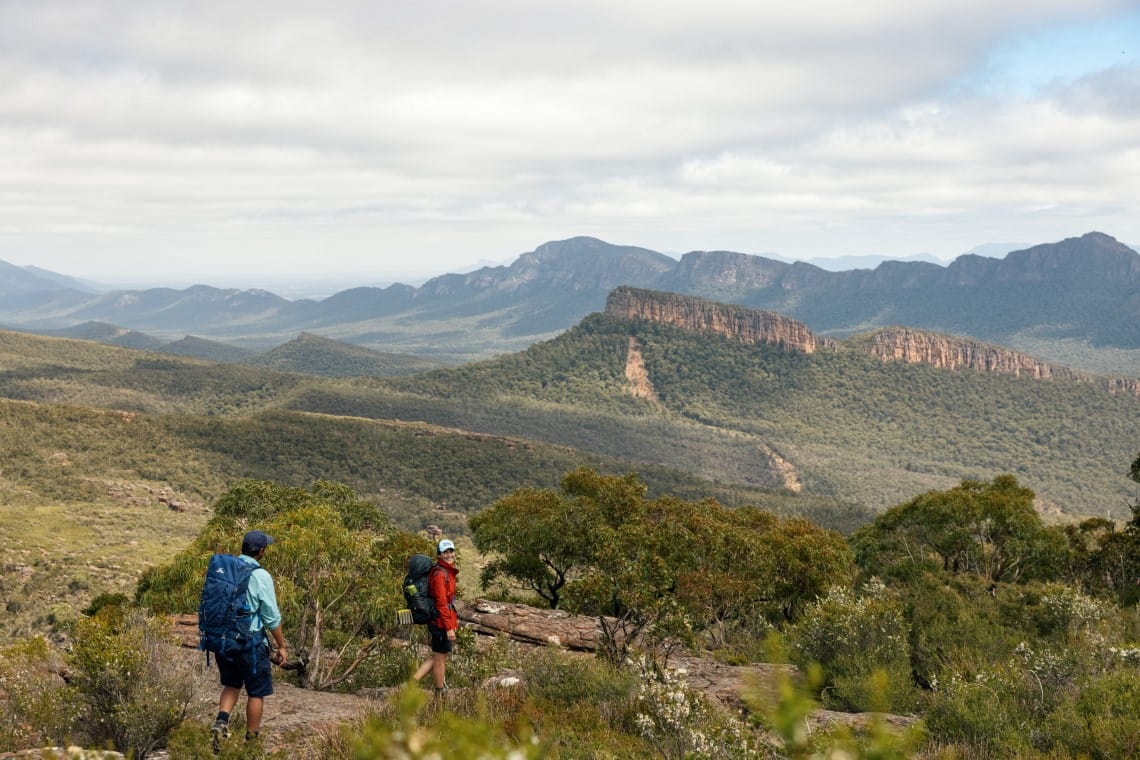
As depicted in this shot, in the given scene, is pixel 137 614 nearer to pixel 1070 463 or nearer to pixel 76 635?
pixel 76 635

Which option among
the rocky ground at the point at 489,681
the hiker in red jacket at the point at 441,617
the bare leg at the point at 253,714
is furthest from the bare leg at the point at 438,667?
the bare leg at the point at 253,714

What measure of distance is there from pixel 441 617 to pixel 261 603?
9.63 feet

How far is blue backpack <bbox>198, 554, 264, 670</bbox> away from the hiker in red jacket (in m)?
2.85

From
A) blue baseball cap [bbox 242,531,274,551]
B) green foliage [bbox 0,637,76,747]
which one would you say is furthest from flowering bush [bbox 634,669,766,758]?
green foliage [bbox 0,637,76,747]

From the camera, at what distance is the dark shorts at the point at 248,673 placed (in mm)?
8375

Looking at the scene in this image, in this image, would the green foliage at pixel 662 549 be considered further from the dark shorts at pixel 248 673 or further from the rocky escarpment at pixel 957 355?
the rocky escarpment at pixel 957 355

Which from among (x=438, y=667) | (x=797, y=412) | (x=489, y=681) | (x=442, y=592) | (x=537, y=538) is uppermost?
(x=442, y=592)

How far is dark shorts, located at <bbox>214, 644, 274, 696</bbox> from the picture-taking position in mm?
8375

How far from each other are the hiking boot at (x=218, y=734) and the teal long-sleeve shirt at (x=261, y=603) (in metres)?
1.11

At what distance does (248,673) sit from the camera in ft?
27.6

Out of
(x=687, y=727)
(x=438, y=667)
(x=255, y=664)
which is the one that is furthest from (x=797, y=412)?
(x=255, y=664)

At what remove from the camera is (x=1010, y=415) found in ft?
516

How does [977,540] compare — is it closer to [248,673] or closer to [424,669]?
[424,669]

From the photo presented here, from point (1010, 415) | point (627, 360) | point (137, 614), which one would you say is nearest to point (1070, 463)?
point (1010, 415)
